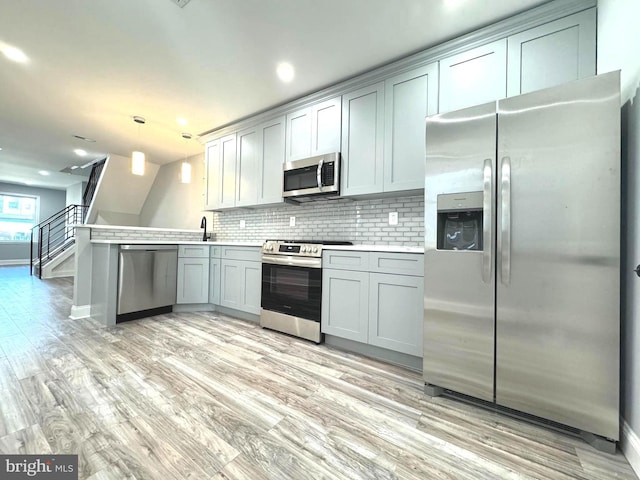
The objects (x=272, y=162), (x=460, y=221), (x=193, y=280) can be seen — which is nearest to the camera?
(x=460, y=221)

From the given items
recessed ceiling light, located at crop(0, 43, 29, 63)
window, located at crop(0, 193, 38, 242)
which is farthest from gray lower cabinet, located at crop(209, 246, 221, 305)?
window, located at crop(0, 193, 38, 242)

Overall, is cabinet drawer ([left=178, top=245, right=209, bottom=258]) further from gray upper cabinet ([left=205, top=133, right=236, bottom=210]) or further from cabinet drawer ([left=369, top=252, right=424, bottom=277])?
cabinet drawer ([left=369, top=252, right=424, bottom=277])

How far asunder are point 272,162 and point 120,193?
5105 mm

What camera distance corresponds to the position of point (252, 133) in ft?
12.2

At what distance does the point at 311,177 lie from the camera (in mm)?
3033

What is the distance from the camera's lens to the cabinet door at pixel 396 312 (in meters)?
2.09

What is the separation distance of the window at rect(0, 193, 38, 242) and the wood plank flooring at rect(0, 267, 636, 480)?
10084 mm

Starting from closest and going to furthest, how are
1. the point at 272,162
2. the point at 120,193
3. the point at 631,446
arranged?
the point at 631,446 → the point at 272,162 → the point at 120,193

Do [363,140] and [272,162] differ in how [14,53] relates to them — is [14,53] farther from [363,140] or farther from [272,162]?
[363,140]

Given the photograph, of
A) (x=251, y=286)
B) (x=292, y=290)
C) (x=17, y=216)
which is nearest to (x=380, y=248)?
(x=292, y=290)

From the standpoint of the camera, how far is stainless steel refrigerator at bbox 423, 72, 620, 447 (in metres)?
1.35

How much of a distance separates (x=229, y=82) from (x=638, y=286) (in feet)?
11.8

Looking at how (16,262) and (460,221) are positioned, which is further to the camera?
(16,262)

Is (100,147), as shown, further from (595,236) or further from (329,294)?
(595,236)
